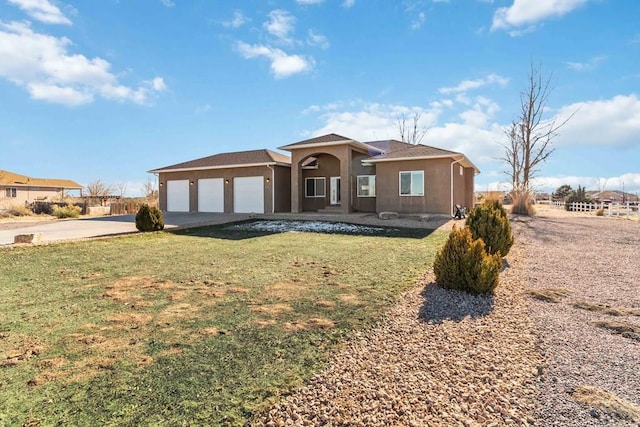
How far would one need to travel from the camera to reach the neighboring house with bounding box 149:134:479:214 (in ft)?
56.6

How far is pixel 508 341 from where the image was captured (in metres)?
3.80

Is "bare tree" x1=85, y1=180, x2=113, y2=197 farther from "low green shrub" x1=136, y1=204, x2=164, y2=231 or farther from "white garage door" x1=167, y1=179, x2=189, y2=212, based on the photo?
"low green shrub" x1=136, y1=204, x2=164, y2=231

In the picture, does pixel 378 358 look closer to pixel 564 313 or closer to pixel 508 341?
pixel 508 341

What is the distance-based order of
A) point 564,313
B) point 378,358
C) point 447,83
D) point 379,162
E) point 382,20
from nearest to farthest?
point 378,358 → point 564,313 → point 382,20 → point 379,162 → point 447,83

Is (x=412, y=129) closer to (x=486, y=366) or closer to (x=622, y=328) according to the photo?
(x=622, y=328)

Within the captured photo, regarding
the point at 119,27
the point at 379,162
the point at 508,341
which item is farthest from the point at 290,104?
the point at 508,341

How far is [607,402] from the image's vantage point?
264 centimetres

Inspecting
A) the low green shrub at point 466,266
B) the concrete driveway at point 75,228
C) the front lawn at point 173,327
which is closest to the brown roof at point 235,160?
the concrete driveway at point 75,228

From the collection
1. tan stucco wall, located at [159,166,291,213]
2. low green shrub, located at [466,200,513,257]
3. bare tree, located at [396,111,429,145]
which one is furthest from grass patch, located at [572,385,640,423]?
bare tree, located at [396,111,429,145]

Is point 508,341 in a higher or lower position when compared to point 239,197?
lower

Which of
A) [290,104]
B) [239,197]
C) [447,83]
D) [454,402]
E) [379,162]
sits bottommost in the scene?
[454,402]

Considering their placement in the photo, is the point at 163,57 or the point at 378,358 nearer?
the point at 378,358

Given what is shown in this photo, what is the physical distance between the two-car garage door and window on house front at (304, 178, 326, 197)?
9.49 feet

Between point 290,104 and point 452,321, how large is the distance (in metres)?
16.4
